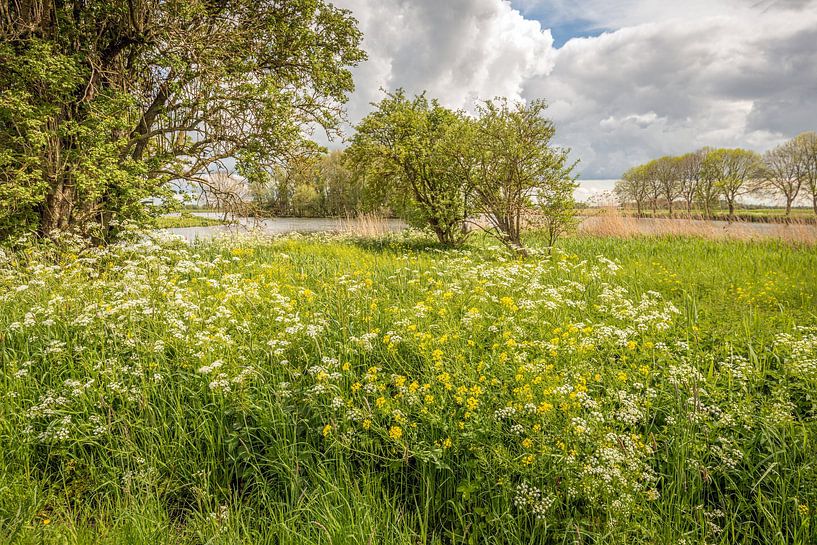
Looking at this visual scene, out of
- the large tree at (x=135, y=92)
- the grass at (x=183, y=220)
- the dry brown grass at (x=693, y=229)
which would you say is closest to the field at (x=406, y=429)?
the large tree at (x=135, y=92)

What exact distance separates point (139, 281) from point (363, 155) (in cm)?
857

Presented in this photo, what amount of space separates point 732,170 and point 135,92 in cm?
5647

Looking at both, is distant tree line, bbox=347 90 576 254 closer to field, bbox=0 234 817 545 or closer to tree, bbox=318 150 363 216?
field, bbox=0 234 817 545

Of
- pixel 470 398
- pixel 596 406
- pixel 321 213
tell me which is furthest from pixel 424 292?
pixel 321 213

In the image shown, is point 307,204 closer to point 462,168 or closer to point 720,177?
point 462,168

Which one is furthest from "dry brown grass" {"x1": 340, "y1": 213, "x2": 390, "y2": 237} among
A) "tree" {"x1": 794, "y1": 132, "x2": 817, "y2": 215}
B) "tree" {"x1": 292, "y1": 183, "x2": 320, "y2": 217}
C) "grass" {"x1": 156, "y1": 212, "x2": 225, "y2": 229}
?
"tree" {"x1": 794, "y1": 132, "x2": 817, "y2": 215}

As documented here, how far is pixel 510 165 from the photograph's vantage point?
874 cm

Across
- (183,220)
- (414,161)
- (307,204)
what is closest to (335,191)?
(307,204)

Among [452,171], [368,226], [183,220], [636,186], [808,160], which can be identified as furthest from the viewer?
[636,186]

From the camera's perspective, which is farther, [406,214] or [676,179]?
[676,179]

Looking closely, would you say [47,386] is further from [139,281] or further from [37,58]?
[37,58]

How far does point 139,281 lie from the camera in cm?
484

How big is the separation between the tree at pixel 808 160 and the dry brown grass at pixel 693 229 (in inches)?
1287

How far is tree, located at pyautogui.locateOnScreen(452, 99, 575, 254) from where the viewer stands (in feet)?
27.6
